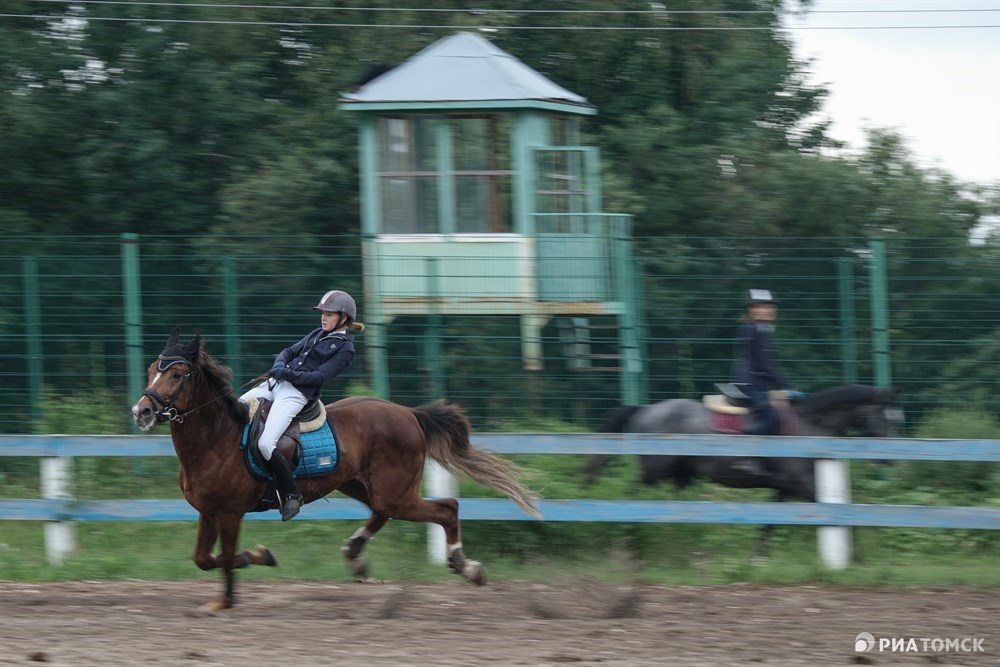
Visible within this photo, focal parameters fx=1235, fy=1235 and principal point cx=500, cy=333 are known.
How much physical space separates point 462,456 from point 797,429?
127 inches

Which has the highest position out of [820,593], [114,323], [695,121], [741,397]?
[695,121]

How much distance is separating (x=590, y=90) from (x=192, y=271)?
9.85 meters

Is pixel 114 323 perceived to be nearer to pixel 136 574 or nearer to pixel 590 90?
pixel 136 574

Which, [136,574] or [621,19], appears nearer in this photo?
[136,574]

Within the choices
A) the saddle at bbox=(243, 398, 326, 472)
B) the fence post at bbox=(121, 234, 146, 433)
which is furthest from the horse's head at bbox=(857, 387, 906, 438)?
the fence post at bbox=(121, 234, 146, 433)

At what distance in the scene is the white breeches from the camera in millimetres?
8633

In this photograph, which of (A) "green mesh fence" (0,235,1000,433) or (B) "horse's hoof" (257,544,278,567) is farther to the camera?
(A) "green mesh fence" (0,235,1000,433)

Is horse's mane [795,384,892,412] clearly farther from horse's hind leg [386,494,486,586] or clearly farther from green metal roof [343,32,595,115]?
green metal roof [343,32,595,115]

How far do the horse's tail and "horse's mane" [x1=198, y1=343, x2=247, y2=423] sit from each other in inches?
56.5

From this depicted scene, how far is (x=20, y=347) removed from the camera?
42.4 feet

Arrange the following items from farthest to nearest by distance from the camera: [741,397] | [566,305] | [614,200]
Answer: [614,200], [566,305], [741,397]

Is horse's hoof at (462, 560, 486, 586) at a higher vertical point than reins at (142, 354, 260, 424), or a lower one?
lower

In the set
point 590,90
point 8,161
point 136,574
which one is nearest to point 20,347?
point 136,574

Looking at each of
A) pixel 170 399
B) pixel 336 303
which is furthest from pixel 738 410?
pixel 170 399
